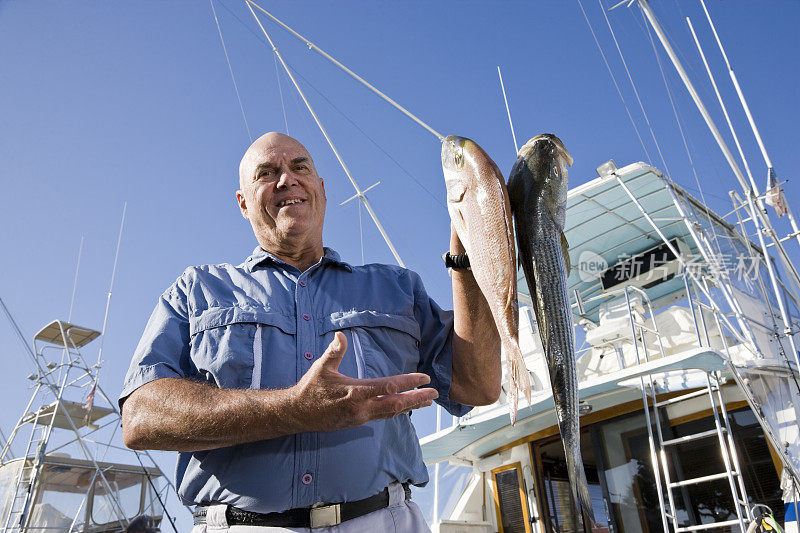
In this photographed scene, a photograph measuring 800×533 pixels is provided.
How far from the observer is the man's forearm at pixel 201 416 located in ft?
3.76

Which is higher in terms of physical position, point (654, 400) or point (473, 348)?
point (654, 400)

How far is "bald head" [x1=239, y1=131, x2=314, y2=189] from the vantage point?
191cm

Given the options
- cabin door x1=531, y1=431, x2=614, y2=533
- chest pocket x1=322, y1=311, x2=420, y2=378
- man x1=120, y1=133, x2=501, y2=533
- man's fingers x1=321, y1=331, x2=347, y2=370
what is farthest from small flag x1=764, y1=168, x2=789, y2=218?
man's fingers x1=321, y1=331, x2=347, y2=370

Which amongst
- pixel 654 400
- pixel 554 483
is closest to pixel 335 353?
pixel 654 400

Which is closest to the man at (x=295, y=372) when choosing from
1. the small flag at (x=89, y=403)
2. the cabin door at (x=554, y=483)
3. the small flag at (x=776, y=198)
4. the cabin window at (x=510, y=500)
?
the cabin door at (x=554, y=483)

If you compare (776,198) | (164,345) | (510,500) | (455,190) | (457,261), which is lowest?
(510,500)

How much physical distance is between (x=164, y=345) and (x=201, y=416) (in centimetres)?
41

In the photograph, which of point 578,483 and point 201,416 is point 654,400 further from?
point 201,416

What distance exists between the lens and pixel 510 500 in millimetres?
7863

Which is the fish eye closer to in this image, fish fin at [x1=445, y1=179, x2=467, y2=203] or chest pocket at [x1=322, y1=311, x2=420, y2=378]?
fish fin at [x1=445, y1=179, x2=467, y2=203]

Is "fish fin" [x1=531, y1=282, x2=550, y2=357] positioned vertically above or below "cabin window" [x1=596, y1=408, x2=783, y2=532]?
above

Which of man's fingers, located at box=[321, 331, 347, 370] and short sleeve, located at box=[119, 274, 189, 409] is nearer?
man's fingers, located at box=[321, 331, 347, 370]

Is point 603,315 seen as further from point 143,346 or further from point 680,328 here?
point 143,346

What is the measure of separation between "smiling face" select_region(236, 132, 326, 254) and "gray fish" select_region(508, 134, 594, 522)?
30.3 inches
